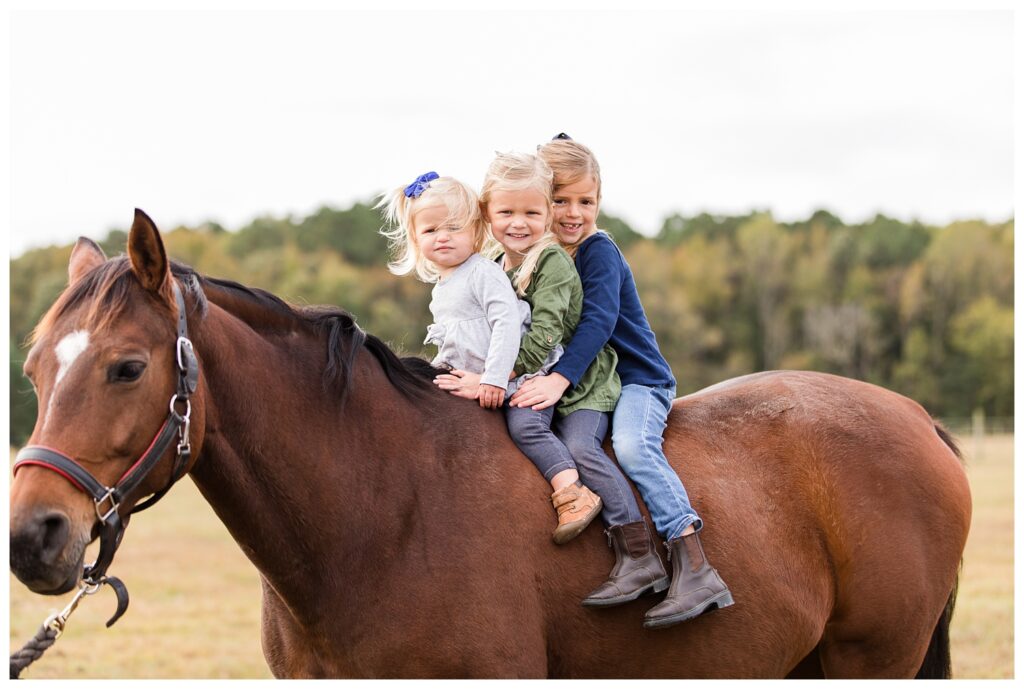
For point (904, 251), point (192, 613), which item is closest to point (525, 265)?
point (192, 613)

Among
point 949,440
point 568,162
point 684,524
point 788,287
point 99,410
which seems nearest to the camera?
point 99,410

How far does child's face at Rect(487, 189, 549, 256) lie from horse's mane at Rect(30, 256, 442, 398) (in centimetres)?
67

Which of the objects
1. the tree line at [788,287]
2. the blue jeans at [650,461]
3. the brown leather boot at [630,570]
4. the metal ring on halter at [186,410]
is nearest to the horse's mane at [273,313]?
the metal ring on halter at [186,410]

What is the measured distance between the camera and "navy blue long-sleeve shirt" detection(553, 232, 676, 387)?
3955 mm

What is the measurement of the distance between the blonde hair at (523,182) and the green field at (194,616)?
5665mm

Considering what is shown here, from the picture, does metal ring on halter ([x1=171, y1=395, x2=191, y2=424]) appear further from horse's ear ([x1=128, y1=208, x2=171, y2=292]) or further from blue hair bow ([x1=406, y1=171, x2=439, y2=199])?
blue hair bow ([x1=406, y1=171, x2=439, y2=199])

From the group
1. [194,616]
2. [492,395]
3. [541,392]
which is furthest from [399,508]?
[194,616]

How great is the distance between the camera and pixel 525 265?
13.2 feet

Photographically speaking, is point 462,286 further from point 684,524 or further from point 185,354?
point 684,524

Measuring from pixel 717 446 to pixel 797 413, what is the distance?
532 millimetres

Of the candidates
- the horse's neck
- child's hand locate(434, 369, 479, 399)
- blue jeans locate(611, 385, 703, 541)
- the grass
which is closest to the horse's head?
the horse's neck

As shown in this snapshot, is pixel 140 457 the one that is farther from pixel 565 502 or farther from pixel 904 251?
pixel 904 251

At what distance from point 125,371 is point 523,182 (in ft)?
5.96

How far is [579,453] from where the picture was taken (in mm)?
3846
